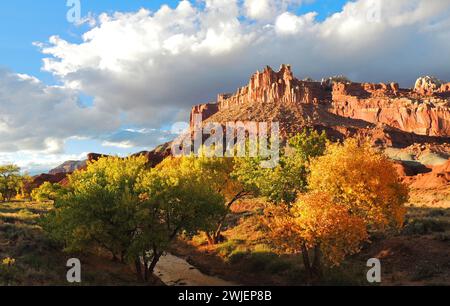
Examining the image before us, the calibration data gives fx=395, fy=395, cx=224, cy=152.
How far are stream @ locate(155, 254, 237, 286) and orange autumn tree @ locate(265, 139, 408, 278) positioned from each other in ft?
31.2

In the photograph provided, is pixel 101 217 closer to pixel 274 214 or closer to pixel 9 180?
pixel 274 214

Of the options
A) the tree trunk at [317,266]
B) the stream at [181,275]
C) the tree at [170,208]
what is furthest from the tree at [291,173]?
the stream at [181,275]

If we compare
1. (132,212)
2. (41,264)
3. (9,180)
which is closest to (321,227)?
(132,212)

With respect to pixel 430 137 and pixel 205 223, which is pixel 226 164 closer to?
pixel 205 223

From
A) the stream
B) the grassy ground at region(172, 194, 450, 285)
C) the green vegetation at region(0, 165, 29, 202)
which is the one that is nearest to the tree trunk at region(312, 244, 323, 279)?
the grassy ground at region(172, 194, 450, 285)

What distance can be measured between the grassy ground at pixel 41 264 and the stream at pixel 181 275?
4.37 m

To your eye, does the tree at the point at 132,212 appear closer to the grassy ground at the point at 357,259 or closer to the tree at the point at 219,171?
the grassy ground at the point at 357,259

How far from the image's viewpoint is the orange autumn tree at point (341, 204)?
2683 centimetres

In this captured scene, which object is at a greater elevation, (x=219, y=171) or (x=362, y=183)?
(x=219, y=171)

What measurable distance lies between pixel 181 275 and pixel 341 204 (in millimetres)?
17647

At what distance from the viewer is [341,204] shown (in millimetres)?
29531

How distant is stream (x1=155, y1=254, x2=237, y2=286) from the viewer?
3544 cm
